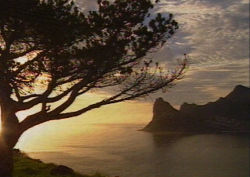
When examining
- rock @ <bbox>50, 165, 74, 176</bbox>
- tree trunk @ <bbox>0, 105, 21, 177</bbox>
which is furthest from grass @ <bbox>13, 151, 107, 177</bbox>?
tree trunk @ <bbox>0, 105, 21, 177</bbox>

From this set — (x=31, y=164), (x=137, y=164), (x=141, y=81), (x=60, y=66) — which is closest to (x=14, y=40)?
(x=60, y=66)

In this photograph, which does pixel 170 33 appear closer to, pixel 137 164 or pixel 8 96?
pixel 8 96

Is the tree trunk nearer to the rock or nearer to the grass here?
the grass

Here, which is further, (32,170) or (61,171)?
(32,170)

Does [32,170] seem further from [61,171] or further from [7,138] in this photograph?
[7,138]

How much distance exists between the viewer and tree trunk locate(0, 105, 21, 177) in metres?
15.5

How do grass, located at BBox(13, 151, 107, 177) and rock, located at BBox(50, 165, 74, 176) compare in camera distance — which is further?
grass, located at BBox(13, 151, 107, 177)

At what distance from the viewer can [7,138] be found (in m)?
15.6

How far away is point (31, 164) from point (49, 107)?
872cm

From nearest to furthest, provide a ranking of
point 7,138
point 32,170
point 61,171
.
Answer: point 7,138 < point 61,171 < point 32,170

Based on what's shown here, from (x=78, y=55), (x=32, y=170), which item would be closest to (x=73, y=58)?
(x=78, y=55)

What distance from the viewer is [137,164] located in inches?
3986

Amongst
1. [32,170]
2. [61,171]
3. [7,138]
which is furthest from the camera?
[32,170]

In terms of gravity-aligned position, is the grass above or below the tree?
below
